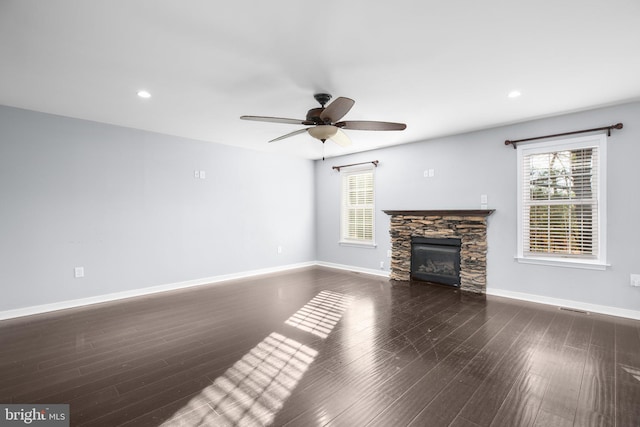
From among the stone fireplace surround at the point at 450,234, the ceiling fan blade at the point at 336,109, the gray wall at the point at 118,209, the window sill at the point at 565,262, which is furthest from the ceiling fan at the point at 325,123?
the window sill at the point at 565,262

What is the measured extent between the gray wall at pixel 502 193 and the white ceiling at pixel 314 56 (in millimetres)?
464

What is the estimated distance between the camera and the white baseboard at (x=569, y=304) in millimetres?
3363

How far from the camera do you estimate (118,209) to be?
420cm

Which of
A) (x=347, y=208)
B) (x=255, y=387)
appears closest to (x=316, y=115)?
(x=255, y=387)

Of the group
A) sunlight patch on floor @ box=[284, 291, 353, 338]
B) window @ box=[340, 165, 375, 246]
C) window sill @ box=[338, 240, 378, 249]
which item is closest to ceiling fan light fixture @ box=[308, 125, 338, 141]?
sunlight patch on floor @ box=[284, 291, 353, 338]

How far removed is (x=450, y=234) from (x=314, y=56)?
3569 mm

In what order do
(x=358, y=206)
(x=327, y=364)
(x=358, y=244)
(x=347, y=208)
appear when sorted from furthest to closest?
(x=347, y=208)
(x=358, y=206)
(x=358, y=244)
(x=327, y=364)

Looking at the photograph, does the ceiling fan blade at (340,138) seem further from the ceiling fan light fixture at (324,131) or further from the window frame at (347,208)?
the window frame at (347,208)

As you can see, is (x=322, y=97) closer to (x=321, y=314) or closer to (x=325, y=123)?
(x=325, y=123)

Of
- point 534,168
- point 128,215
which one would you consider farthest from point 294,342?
point 534,168

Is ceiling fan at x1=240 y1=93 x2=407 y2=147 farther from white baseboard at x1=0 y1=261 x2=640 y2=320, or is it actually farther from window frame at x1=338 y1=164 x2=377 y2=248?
white baseboard at x1=0 y1=261 x2=640 y2=320

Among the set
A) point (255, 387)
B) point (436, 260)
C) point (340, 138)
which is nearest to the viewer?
point (255, 387)

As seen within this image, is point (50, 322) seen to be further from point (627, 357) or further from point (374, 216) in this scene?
point (627, 357)

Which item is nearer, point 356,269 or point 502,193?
point 502,193
